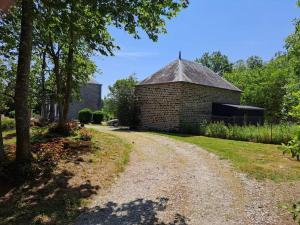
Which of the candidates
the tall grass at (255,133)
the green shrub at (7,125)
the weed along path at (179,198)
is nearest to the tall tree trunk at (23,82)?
the weed along path at (179,198)

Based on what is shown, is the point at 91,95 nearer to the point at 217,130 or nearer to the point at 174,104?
the point at 174,104

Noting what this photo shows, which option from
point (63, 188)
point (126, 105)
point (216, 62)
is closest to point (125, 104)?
point (126, 105)

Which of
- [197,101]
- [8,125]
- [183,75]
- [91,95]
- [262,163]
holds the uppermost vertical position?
[183,75]

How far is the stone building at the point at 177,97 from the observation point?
22.0 meters

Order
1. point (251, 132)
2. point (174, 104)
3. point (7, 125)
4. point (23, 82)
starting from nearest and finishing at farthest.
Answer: point (23, 82) → point (251, 132) → point (7, 125) → point (174, 104)

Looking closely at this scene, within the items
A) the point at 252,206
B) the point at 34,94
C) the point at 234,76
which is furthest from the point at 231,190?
the point at 234,76

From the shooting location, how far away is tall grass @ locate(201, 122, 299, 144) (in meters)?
16.4

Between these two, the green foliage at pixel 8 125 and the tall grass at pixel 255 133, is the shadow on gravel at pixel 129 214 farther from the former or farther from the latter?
the green foliage at pixel 8 125

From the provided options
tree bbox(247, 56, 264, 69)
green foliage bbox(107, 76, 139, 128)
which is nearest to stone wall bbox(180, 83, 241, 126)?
green foliage bbox(107, 76, 139, 128)

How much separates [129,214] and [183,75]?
17.8 meters

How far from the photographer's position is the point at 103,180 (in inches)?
319

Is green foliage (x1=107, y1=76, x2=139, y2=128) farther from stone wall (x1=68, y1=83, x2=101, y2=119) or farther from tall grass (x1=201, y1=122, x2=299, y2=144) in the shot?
stone wall (x1=68, y1=83, x2=101, y2=119)

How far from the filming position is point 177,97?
72.0ft

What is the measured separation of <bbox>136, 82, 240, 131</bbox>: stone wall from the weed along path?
38.1 feet
